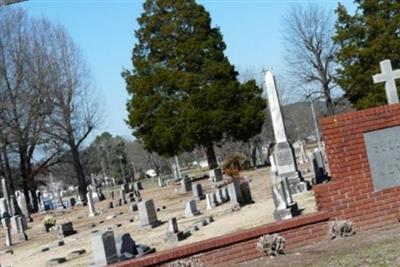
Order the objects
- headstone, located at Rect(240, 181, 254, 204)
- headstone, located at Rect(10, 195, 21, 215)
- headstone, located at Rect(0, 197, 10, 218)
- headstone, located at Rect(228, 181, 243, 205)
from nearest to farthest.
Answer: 1. headstone, located at Rect(228, 181, 243, 205)
2. headstone, located at Rect(240, 181, 254, 204)
3. headstone, located at Rect(10, 195, 21, 215)
4. headstone, located at Rect(0, 197, 10, 218)

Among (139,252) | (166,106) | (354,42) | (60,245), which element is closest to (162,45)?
(166,106)

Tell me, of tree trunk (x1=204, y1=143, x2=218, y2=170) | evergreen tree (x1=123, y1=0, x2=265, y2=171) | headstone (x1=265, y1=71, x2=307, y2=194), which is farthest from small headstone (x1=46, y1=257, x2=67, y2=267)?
tree trunk (x1=204, y1=143, x2=218, y2=170)

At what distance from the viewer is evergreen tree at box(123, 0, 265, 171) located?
40688 mm

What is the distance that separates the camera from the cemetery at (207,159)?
9.29 metres

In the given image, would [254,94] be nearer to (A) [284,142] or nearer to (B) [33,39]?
(B) [33,39]

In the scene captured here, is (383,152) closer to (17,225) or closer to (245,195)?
(245,195)

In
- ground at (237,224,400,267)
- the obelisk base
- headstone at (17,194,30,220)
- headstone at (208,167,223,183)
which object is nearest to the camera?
ground at (237,224,400,267)

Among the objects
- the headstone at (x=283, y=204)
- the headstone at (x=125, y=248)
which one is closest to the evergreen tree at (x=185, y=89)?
the headstone at (x=283, y=204)

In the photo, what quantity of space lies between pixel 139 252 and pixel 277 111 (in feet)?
33.2

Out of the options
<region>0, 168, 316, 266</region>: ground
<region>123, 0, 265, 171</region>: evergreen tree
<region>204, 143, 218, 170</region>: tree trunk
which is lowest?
<region>0, 168, 316, 266</region>: ground

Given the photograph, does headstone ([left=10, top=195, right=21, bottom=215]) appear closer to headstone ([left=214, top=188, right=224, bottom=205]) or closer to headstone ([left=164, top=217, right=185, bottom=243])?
headstone ([left=214, top=188, right=224, bottom=205])

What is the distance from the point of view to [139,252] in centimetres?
1212

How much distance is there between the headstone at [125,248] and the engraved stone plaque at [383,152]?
484 centimetres

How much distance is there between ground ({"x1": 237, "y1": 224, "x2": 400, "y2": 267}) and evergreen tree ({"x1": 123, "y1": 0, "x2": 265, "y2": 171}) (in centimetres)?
3118
